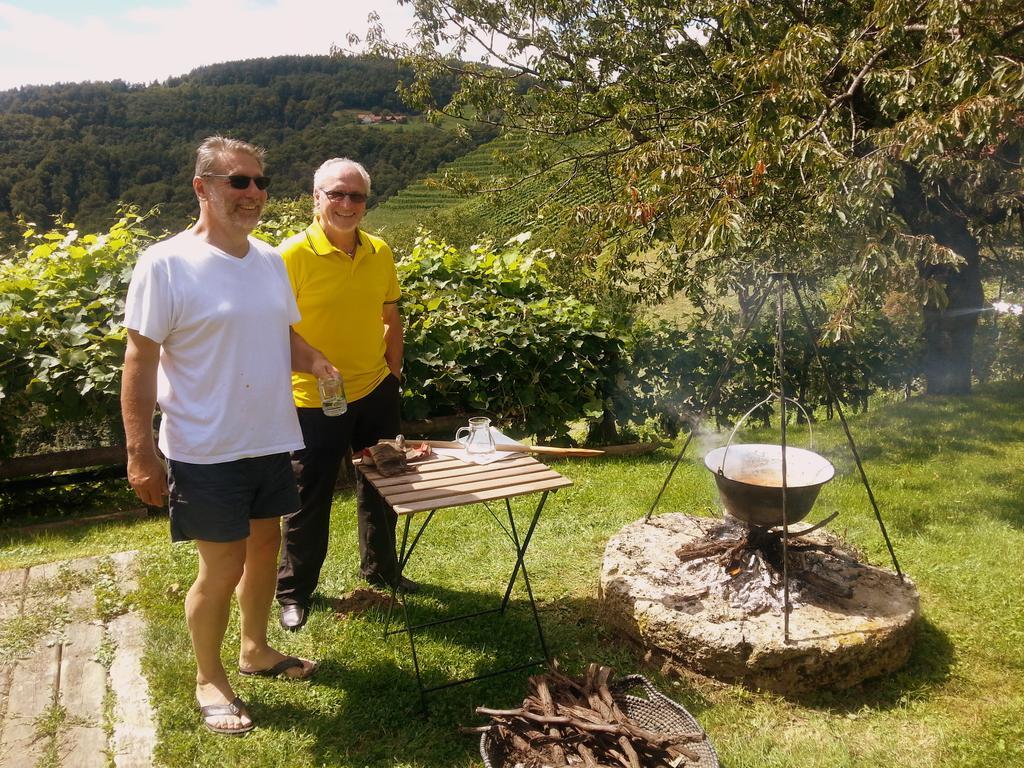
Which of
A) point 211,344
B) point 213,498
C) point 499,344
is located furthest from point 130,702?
point 499,344

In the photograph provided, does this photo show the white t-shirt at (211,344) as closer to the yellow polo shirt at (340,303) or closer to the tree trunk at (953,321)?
the yellow polo shirt at (340,303)

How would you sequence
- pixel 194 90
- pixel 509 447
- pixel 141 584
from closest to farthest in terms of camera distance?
pixel 509 447 < pixel 141 584 < pixel 194 90

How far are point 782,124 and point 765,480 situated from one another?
263cm

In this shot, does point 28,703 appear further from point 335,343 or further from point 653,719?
point 653,719

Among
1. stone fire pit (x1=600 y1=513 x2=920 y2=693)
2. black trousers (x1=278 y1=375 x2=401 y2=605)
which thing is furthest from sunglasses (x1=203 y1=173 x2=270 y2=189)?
stone fire pit (x1=600 y1=513 x2=920 y2=693)

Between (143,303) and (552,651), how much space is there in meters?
2.04

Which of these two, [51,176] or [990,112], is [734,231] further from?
[51,176]

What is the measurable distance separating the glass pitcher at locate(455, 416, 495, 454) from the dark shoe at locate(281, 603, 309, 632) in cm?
103

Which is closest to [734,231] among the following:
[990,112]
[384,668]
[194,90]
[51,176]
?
[990,112]

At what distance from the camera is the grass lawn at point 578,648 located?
250 cm

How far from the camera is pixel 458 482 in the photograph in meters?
2.68

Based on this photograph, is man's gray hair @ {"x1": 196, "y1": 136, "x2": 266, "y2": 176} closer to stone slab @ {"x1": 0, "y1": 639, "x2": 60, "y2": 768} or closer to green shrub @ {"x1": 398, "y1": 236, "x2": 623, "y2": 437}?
stone slab @ {"x1": 0, "y1": 639, "x2": 60, "y2": 768}

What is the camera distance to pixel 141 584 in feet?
11.8

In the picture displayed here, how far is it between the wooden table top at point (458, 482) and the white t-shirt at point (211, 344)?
0.46m
